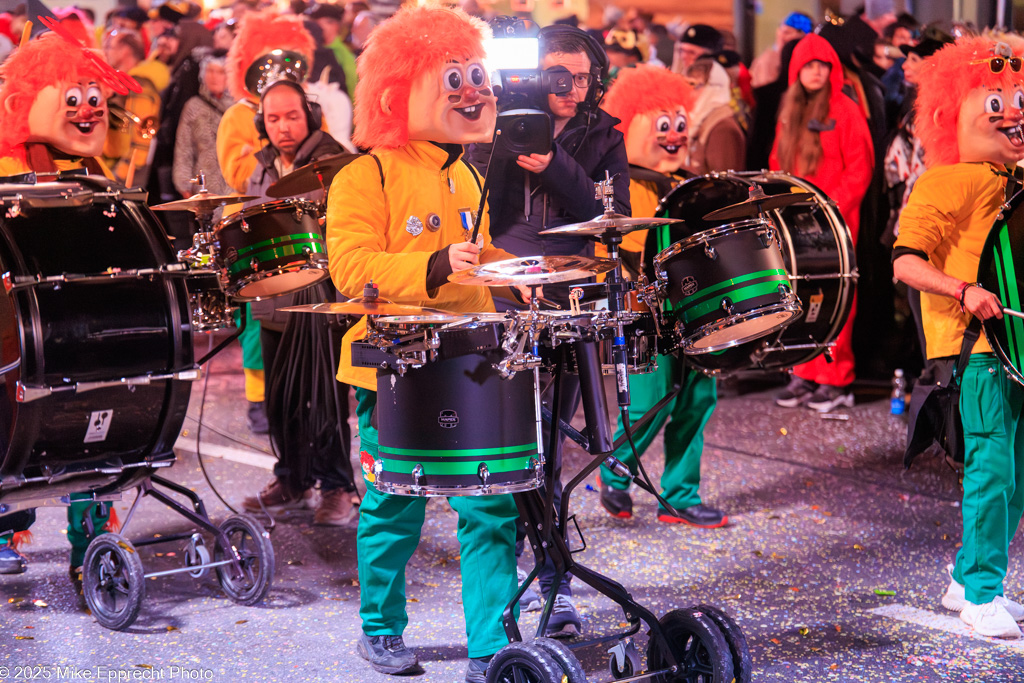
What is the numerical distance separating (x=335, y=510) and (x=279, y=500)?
389 millimetres

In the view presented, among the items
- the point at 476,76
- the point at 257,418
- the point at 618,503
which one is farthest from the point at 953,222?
the point at 257,418

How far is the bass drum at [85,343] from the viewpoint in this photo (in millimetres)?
3617

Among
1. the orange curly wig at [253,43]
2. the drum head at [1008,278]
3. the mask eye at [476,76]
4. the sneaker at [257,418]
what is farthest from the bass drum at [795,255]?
the sneaker at [257,418]

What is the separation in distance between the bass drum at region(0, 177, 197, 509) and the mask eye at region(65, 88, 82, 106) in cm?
63

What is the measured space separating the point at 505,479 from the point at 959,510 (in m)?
2.90

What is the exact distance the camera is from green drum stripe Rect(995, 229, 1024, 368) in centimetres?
374

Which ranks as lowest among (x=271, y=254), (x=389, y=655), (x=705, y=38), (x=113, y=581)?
(x=389, y=655)

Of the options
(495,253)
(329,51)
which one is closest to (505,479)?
(495,253)

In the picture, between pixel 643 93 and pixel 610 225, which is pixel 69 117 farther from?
pixel 643 93

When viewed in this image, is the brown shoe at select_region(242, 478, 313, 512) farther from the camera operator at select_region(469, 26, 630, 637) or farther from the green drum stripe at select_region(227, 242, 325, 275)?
the camera operator at select_region(469, 26, 630, 637)

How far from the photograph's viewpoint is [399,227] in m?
3.53

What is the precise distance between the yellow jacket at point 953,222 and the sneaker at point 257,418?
4021 mm

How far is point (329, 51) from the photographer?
8.79m

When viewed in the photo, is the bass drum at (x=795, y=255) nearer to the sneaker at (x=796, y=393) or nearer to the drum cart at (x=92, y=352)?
the drum cart at (x=92, y=352)
